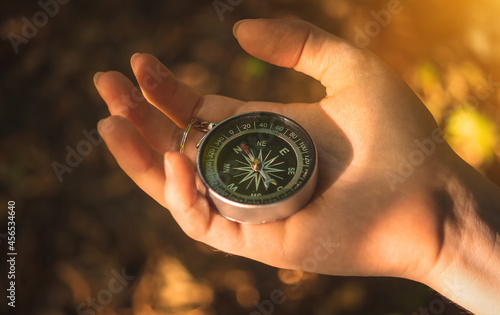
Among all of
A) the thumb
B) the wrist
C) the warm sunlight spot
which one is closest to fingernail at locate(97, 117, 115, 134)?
the thumb

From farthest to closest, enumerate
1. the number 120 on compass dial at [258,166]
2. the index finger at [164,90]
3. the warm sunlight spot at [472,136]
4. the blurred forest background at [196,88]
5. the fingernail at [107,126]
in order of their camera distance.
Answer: the warm sunlight spot at [472,136] < the blurred forest background at [196,88] < the index finger at [164,90] < the number 120 on compass dial at [258,166] < the fingernail at [107,126]

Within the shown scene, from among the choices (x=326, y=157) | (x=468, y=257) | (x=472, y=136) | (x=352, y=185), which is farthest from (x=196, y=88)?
(x=468, y=257)

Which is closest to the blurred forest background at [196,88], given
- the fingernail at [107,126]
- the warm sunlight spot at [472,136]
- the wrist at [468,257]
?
the warm sunlight spot at [472,136]

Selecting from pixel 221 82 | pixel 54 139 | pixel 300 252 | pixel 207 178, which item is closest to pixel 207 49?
pixel 221 82

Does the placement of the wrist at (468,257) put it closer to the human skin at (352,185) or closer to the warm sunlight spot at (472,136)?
the human skin at (352,185)

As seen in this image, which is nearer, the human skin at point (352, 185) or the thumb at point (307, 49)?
the human skin at point (352, 185)

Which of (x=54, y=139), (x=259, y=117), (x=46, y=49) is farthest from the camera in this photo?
(x=46, y=49)

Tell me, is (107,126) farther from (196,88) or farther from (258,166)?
(196,88)

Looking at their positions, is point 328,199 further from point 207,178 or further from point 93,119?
point 93,119
